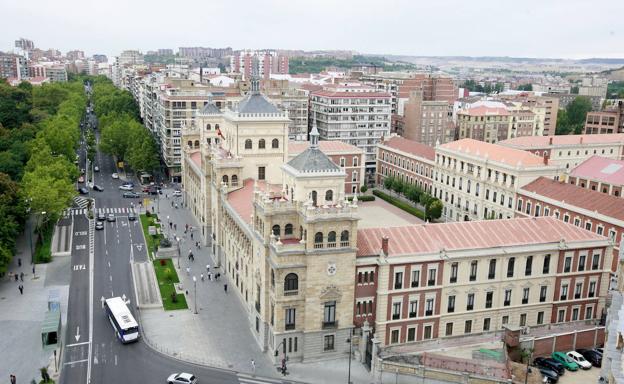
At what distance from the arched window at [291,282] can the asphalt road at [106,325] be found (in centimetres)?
958

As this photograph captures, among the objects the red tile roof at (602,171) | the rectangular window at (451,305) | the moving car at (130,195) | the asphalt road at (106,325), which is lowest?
the asphalt road at (106,325)

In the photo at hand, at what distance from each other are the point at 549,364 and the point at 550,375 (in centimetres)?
234

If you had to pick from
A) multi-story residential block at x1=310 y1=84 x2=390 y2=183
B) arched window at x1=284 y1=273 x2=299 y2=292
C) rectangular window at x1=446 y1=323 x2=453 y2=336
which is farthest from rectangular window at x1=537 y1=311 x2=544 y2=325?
multi-story residential block at x1=310 y1=84 x2=390 y2=183

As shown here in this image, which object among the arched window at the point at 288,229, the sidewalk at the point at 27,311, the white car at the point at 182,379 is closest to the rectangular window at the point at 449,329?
the arched window at the point at 288,229

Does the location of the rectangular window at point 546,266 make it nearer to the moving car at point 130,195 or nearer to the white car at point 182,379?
the white car at point 182,379

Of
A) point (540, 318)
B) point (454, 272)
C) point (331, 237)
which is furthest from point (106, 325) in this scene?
point (540, 318)

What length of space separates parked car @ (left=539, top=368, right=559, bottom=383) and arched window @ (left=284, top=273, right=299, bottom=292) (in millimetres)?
26904

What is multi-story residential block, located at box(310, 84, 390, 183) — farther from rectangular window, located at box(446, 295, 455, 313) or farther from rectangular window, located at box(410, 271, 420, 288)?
rectangular window, located at box(410, 271, 420, 288)

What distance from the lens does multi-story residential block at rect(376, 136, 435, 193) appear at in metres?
131

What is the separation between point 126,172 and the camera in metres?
161

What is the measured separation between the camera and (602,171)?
10506cm

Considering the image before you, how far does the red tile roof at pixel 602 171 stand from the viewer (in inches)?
3996

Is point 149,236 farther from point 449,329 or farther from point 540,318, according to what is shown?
point 540,318

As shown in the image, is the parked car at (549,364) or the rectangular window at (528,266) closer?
the parked car at (549,364)
